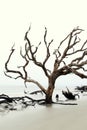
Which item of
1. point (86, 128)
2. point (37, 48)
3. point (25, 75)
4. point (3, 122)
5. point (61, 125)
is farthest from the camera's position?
point (25, 75)

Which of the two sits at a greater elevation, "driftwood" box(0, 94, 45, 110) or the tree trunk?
the tree trunk

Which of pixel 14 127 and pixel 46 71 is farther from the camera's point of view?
pixel 46 71

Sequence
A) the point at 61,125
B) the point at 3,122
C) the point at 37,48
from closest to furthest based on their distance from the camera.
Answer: the point at 61,125, the point at 3,122, the point at 37,48

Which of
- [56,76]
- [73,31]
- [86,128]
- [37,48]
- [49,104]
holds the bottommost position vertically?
[86,128]

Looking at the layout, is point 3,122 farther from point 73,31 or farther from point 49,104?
point 73,31

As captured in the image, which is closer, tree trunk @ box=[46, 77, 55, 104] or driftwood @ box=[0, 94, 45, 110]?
driftwood @ box=[0, 94, 45, 110]

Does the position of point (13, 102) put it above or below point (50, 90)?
below

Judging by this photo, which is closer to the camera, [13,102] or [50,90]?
[50,90]

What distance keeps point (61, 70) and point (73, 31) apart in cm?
235

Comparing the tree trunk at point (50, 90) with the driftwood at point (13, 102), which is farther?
the tree trunk at point (50, 90)

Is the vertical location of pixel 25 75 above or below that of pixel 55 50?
below

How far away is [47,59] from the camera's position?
56.9 ft

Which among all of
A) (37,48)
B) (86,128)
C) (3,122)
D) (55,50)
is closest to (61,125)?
(86,128)

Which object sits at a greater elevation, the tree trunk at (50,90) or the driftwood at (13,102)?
the tree trunk at (50,90)
